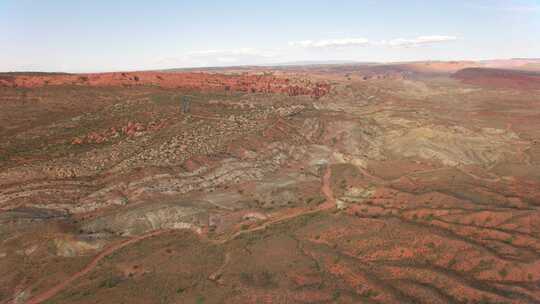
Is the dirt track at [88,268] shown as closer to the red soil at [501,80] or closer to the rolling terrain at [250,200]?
the rolling terrain at [250,200]

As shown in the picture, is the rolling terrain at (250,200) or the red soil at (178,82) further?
the red soil at (178,82)

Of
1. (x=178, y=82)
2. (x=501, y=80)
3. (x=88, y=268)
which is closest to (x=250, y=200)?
(x=88, y=268)

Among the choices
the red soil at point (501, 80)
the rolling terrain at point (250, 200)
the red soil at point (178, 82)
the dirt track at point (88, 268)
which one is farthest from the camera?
the red soil at point (501, 80)

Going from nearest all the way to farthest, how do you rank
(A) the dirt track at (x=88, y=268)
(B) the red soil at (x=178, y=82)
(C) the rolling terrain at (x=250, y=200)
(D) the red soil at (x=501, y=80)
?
(A) the dirt track at (x=88, y=268), (C) the rolling terrain at (x=250, y=200), (B) the red soil at (x=178, y=82), (D) the red soil at (x=501, y=80)

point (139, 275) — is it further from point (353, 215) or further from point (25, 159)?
point (25, 159)

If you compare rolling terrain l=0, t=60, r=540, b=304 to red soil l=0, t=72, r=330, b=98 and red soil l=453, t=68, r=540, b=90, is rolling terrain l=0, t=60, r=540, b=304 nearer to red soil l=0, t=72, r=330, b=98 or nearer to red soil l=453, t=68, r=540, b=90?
red soil l=0, t=72, r=330, b=98

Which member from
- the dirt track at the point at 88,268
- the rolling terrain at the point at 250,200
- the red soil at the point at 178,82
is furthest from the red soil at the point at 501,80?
the dirt track at the point at 88,268

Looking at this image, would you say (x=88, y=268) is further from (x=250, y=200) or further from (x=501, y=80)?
(x=501, y=80)
